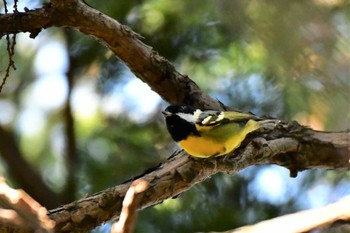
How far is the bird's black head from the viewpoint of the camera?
0.93 metres

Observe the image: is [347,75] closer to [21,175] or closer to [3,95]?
[21,175]

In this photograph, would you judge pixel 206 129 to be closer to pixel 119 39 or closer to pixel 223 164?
pixel 223 164

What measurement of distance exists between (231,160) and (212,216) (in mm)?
312

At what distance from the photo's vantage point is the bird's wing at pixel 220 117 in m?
0.96

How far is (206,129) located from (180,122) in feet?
0.15

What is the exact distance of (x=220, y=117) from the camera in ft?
3.18

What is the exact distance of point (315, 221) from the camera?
0.57 meters

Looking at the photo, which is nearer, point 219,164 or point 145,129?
point 219,164

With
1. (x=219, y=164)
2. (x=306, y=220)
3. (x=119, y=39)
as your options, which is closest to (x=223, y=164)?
(x=219, y=164)

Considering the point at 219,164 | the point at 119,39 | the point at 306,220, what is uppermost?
the point at 119,39

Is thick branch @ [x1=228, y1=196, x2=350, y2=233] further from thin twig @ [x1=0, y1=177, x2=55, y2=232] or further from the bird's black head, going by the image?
the bird's black head

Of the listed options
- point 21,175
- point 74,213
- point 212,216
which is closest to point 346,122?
point 74,213

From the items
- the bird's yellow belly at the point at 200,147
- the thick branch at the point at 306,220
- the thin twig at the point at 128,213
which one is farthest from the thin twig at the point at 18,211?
the bird's yellow belly at the point at 200,147

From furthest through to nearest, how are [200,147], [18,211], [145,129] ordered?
[145,129] → [200,147] → [18,211]
